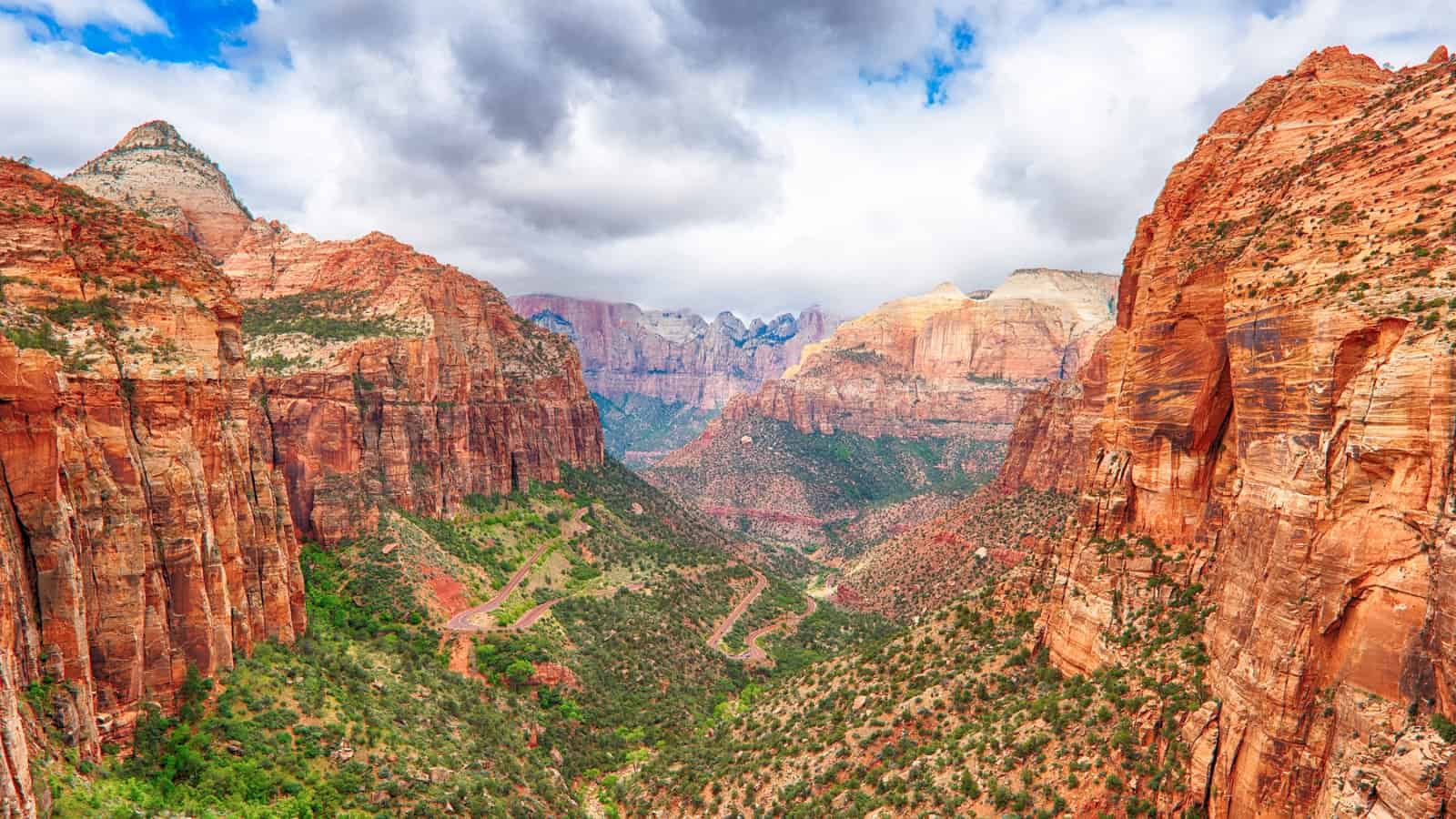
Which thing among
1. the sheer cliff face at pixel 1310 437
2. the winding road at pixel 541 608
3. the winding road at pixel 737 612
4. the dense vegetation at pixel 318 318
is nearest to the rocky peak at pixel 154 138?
the dense vegetation at pixel 318 318

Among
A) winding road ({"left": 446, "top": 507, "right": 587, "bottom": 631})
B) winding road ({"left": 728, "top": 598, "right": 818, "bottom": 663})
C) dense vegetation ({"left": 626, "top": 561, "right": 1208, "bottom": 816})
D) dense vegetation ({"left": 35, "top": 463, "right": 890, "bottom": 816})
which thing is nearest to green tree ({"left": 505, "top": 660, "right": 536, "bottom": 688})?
dense vegetation ({"left": 35, "top": 463, "right": 890, "bottom": 816})

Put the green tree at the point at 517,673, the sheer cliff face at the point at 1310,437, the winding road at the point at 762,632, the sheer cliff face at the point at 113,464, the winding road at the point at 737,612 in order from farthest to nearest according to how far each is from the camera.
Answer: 1. the winding road at the point at 737,612
2. the winding road at the point at 762,632
3. the green tree at the point at 517,673
4. the sheer cliff face at the point at 113,464
5. the sheer cliff face at the point at 1310,437

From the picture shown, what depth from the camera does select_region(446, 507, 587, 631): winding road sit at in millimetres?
64938

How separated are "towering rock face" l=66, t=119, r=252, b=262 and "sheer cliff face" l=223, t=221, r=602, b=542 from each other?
4.85 meters

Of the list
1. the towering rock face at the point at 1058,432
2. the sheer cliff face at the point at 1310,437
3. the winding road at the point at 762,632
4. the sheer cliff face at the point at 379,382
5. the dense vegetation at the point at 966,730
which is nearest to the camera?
the sheer cliff face at the point at 1310,437

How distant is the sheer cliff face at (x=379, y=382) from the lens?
6494 cm

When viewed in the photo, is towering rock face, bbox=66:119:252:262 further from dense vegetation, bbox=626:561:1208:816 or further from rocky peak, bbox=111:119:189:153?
dense vegetation, bbox=626:561:1208:816

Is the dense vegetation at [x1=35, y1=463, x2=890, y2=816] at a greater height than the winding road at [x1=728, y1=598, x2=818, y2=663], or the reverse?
the dense vegetation at [x1=35, y1=463, x2=890, y2=816]

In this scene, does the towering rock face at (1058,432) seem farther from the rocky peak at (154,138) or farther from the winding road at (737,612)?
the rocky peak at (154,138)

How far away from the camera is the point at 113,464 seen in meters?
31.9

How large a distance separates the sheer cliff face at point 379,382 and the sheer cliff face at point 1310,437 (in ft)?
215

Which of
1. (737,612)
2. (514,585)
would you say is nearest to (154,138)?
(514,585)

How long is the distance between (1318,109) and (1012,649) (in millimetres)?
30425

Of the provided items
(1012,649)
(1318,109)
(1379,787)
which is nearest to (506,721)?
(1012,649)
